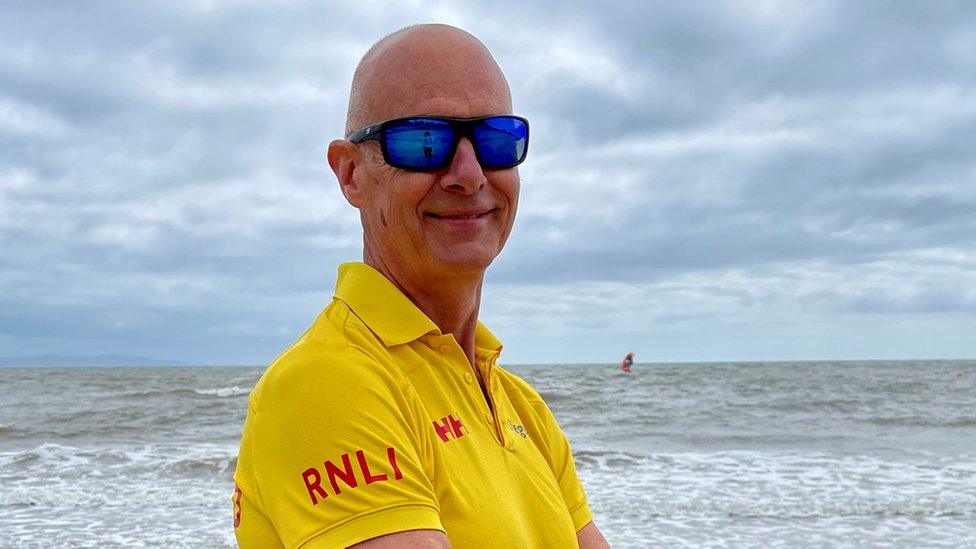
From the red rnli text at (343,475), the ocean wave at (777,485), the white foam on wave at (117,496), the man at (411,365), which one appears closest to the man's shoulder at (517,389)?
the man at (411,365)

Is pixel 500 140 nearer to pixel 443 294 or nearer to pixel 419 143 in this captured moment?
pixel 419 143

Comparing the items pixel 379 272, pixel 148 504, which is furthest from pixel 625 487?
pixel 379 272

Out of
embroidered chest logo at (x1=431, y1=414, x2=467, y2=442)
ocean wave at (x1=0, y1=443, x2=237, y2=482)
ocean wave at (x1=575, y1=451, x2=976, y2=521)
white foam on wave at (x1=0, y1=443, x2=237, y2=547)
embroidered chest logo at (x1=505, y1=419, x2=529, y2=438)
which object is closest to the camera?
embroidered chest logo at (x1=431, y1=414, x2=467, y2=442)

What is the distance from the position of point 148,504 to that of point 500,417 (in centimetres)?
856

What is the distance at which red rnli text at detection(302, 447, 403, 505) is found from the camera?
4.04 ft

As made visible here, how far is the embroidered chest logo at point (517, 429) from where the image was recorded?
5.91 feet

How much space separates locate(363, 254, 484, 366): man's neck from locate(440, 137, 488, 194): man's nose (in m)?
0.17

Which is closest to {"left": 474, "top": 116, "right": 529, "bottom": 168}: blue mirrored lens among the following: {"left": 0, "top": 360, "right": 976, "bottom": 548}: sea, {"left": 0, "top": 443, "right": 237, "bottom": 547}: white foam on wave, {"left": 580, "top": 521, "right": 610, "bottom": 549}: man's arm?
{"left": 580, "top": 521, "right": 610, "bottom": 549}: man's arm

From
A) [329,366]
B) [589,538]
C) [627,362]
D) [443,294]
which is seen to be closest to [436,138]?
[443,294]

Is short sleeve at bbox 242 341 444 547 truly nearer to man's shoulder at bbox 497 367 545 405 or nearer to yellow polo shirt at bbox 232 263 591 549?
yellow polo shirt at bbox 232 263 591 549

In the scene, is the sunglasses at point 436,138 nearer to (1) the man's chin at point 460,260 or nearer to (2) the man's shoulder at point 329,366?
(1) the man's chin at point 460,260

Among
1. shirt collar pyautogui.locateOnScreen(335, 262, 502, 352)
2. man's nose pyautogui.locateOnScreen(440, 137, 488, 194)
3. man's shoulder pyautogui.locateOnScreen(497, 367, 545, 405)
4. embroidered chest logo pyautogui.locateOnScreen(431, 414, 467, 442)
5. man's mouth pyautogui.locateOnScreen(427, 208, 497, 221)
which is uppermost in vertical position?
man's nose pyautogui.locateOnScreen(440, 137, 488, 194)

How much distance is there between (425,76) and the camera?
157 centimetres

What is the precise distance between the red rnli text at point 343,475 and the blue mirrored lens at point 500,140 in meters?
0.63
